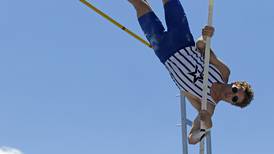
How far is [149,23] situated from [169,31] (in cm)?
21

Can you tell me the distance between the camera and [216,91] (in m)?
4.93

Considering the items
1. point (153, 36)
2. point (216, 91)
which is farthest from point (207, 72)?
point (153, 36)

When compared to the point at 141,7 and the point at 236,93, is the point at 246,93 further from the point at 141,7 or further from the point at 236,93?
the point at 141,7

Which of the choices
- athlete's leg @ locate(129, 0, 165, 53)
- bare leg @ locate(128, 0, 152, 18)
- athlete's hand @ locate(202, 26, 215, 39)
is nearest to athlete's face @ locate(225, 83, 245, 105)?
athlete's hand @ locate(202, 26, 215, 39)

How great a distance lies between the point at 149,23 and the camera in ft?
17.4

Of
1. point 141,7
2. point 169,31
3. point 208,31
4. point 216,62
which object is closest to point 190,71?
point 216,62

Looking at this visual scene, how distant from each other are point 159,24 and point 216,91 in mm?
824

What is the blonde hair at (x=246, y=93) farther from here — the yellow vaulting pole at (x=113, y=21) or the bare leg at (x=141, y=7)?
the yellow vaulting pole at (x=113, y=21)

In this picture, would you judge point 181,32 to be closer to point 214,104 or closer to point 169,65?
point 169,65

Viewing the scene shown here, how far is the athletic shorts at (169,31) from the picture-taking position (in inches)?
202

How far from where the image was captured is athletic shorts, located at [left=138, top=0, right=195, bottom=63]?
513 centimetres

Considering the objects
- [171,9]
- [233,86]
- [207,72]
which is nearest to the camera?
[207,72]

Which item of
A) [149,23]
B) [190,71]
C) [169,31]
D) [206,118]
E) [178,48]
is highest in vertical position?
[149,23]

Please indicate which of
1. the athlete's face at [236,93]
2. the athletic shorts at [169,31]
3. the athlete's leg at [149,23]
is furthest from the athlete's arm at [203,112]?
the athlete's leg at [149,23]
